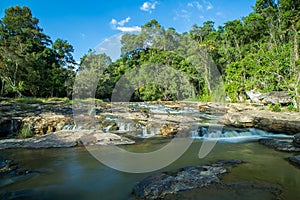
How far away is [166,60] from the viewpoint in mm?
31594

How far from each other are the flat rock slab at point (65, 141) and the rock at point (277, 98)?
39.1 ft

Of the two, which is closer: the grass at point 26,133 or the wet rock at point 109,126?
the grass at point 26,133

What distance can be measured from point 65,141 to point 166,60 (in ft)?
88.5

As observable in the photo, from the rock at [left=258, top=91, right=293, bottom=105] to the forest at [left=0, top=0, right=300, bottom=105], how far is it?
0.64 meters

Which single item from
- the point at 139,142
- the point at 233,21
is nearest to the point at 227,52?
the point at 233,21

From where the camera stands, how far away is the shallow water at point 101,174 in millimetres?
3100

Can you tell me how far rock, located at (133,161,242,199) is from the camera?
2896 mm

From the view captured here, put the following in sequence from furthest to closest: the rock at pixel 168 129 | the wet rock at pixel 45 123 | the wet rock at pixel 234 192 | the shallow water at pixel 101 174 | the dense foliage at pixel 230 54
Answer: the dense foliage at pixel 230 54 < the wet rock at pixel 45 123 < the rock at pixel 168 129 < the shallow water at pixel 101 174 < the wet rock at pixel 234 192

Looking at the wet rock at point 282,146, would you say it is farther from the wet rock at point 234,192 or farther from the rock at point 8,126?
the rock at point 8,126

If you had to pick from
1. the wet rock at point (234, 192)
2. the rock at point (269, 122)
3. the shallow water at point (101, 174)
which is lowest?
the shallow water at point (101, 174)

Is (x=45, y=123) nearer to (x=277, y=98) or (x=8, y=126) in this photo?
(x=8, y=126)

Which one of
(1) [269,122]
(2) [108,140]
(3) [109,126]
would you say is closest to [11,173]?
(2) [108,140]

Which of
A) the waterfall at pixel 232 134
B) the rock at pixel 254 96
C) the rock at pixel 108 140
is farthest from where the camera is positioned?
the rock at pixel 254 96

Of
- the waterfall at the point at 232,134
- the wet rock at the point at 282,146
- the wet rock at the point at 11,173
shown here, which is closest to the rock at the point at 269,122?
the waterfall at the point at 232,134
